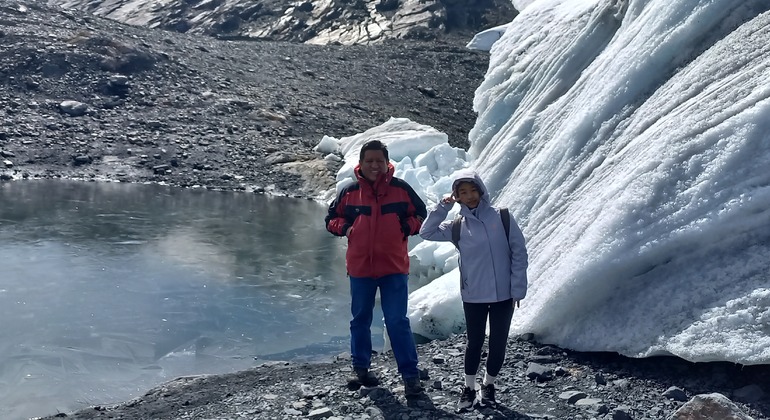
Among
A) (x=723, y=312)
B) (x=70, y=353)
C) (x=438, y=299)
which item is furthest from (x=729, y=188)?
(x=70, y=353)

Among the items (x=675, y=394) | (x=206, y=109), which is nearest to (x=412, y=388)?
(x=675, y=394)

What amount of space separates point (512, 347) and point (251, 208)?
12.8 metres

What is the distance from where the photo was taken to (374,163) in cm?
550

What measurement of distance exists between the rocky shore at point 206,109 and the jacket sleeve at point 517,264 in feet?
4.00

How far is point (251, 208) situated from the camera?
721 inches

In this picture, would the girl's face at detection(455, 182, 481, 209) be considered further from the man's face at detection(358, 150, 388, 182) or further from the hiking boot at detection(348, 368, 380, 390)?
the hiking boot at detection(348, 368, 380, 390)

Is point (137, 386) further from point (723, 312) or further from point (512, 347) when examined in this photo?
point (723, 312)

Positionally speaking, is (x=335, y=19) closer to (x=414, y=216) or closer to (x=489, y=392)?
(x=414, y=216)

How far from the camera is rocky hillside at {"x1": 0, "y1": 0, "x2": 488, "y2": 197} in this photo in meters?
21.4

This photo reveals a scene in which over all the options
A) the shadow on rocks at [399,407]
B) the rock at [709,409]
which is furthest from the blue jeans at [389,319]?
the rock at [709,409]

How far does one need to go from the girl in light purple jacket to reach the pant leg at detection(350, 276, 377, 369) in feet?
2.60

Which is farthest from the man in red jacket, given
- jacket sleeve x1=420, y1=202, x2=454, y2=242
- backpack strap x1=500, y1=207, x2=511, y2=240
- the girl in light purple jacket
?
backpack strap x1=500, y1=207, x2=511, y2=240

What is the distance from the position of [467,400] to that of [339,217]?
1.48 meters

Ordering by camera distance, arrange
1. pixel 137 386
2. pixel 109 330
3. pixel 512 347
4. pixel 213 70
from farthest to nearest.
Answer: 1. pixel 213 70
2. pixel 109 330
3. pixel 137 386
4. pixel 512 347
